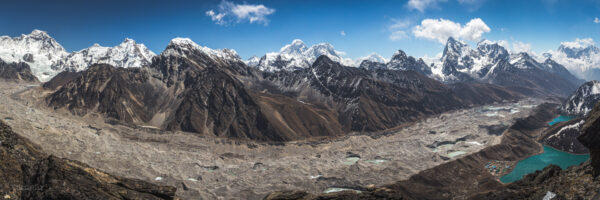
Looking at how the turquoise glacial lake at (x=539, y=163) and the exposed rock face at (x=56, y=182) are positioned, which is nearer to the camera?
the exposed rock face at (x=56, y=182)

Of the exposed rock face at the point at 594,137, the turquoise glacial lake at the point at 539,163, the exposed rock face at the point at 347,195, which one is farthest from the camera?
the turquoise glacial lake at the point at 539,163

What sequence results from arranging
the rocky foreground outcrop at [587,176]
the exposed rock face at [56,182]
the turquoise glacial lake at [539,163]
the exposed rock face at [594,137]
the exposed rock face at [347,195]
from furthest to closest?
the turquoise glacial lake at [539,163] → the exposed rock face at [594,137] → the exposed rock face at [347,195] → the rocky foreground outcrop at [587,176] → the exposed rock face at [56,182]

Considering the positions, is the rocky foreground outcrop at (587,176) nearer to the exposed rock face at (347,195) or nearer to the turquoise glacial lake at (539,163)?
the exposed rock face at (347,195)

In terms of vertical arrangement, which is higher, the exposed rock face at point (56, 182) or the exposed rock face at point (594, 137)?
the exposed rock face at point (594, 137)

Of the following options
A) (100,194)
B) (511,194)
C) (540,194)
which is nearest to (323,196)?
(100,194)

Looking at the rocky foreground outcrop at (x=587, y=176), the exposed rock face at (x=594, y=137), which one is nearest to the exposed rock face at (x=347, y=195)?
the rocky foreground outcrop at (x=587, y=176)

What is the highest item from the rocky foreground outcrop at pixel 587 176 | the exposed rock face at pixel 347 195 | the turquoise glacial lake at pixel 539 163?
the rocky foreground outcrop at pixel 587 176

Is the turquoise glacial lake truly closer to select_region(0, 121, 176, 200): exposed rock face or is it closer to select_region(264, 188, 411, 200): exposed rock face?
select_region(264, 188, 411, 200): exposed rock face

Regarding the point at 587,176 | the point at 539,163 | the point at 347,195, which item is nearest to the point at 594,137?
the point at 587,176
